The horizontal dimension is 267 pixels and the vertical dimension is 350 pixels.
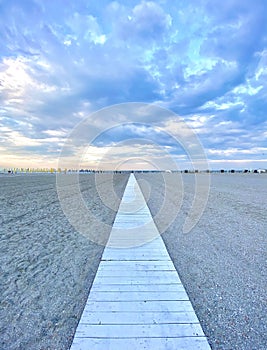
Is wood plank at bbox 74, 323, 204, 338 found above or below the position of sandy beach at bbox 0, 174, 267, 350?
above

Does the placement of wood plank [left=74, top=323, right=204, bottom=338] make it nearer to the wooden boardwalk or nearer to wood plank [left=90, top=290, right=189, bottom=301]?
the wooden boardwalk

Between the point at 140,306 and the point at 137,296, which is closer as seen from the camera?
the point at 140,306

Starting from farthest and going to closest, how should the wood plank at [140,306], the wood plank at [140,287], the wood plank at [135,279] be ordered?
the wood plank at [135,279], the wood plank at [140,287], the wood plank at [140,306]

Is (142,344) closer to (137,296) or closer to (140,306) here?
(140,306)

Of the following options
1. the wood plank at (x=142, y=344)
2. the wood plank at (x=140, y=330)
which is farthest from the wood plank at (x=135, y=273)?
the wood plank at (x=142, y=344)

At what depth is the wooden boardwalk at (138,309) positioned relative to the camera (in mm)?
2469

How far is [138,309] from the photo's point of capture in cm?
298

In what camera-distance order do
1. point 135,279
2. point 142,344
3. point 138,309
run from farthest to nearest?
point 135,279, point 138,309, point 142,344

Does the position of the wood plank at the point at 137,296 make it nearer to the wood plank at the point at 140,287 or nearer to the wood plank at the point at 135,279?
the wood plank at the point at 140,287

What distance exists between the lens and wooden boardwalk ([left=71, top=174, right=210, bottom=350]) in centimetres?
247

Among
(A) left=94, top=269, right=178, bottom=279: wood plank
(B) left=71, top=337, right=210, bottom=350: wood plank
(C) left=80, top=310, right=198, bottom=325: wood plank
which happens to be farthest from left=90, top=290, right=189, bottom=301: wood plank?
(B) left=71, top=337, right=210, bottom=350: wood plank

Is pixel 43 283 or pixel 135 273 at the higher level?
pixel 135 273

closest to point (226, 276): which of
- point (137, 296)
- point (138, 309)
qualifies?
point (137, 296)

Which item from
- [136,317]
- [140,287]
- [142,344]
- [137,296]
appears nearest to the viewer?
[142,344]
